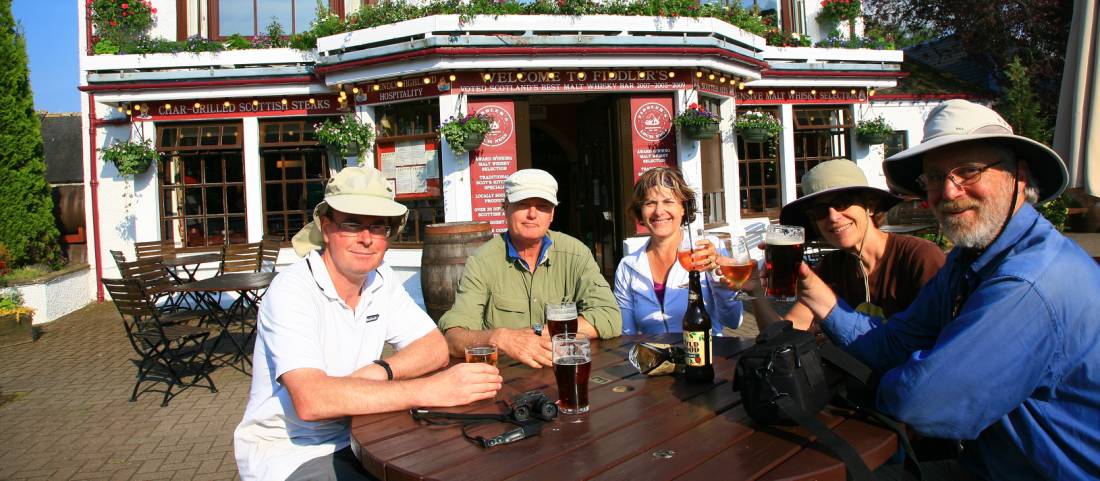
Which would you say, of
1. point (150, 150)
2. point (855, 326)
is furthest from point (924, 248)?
point (150, 150)

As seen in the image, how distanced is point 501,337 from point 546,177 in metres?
1.00

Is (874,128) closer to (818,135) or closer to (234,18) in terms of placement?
(818,135)

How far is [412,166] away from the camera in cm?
845

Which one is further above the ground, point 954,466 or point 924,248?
point 924,248

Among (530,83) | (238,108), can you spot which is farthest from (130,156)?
(530,83)

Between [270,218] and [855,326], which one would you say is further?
[270,218]

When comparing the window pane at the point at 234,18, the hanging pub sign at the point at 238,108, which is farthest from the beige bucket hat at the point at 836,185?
the window pane at the point at 234,18

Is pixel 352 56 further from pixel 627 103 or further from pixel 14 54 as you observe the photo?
pixel 14 54

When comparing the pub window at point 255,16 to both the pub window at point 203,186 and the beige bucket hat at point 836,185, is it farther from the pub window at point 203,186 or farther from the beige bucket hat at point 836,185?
the beige bucket hat at point 836,185

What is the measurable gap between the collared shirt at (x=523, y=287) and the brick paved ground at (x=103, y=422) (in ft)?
5.88

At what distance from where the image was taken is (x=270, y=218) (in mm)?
9680

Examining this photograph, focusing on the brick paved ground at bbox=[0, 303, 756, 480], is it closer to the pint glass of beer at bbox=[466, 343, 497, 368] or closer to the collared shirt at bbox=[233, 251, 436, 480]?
the collared shirt at bbox=[233, 251, 436, 480]

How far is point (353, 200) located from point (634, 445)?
1263mm

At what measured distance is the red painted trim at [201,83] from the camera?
8.99m
